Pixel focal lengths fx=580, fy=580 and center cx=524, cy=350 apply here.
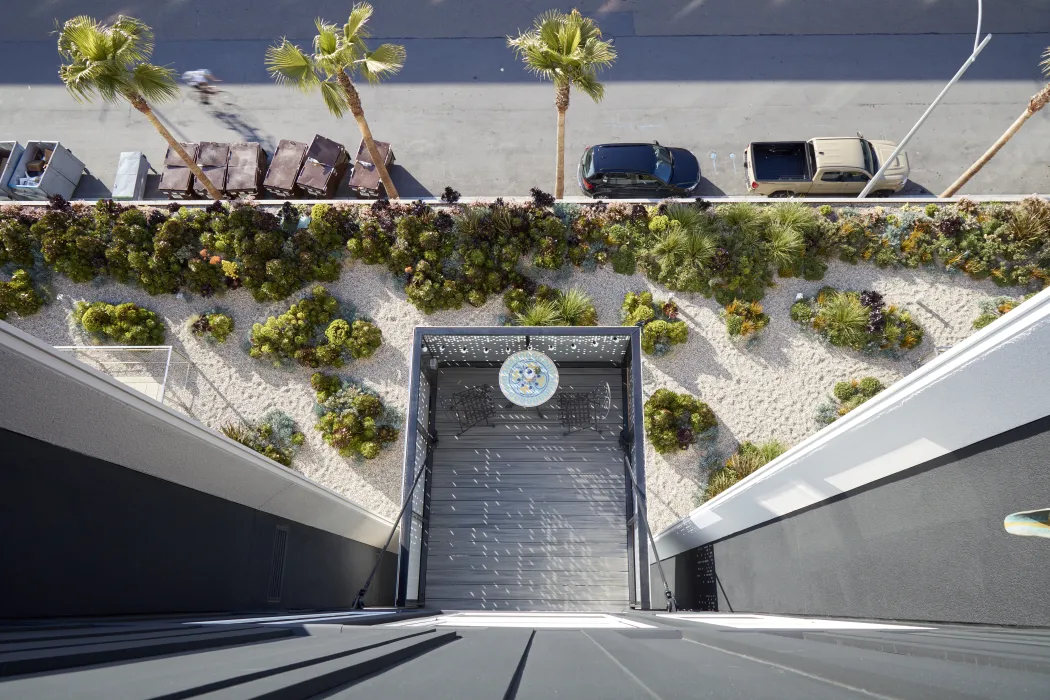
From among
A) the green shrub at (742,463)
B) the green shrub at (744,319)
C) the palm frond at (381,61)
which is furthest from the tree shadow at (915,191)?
the palm frond at (381,61)

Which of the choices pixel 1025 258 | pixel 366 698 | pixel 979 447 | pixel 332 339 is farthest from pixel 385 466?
pixel 1025 258

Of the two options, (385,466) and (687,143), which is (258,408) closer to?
(385,466)

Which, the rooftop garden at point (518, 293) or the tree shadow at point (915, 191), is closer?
the rooftop garden at point (518, 293)

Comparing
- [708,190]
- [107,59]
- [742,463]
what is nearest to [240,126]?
[107,59]

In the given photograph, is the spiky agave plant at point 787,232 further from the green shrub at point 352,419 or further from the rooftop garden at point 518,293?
the green shrub at point 352,419

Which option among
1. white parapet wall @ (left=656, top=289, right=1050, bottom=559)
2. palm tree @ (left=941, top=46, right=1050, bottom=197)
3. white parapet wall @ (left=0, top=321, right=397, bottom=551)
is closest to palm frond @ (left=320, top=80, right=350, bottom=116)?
white parapet wall @ (left=0, top=321, right=397, bottom=551)

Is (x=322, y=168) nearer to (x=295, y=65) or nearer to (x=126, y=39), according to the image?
(x=295, y=65)
